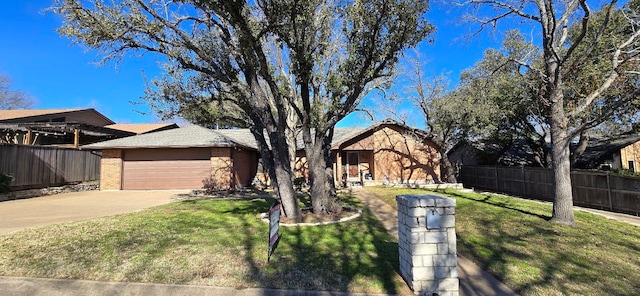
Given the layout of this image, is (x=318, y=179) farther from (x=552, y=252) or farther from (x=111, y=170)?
(x=111, y=170)

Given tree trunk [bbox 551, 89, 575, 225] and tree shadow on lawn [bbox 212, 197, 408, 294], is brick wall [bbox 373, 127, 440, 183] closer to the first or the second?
tree trunk [bbox 551, 89, 575, 225]

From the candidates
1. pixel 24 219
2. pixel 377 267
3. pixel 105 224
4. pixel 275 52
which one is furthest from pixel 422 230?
pixel 275 52

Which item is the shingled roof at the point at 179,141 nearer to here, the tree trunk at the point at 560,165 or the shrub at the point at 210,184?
the shrub at the point at 210,184

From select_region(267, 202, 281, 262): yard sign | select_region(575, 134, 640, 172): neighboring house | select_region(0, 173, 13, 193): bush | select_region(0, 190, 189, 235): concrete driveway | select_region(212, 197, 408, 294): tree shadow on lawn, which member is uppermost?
select_region(575, 134, 640, 172): neighboring house

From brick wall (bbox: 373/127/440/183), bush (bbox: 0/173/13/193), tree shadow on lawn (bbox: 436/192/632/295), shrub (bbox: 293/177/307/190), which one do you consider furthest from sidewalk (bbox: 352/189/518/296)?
bush (bbox: 0/173/13/193)

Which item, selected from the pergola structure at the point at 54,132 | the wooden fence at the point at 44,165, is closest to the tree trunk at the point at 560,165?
the wooden fence at the point at 44,165

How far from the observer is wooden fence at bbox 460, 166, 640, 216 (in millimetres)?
10711

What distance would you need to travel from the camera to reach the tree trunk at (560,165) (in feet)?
25.3

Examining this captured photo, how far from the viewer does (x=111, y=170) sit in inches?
651

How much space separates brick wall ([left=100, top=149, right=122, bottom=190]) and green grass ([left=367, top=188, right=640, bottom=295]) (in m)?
16.6

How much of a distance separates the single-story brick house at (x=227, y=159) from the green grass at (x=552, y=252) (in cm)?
1044

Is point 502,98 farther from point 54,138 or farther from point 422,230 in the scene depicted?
point 54,138

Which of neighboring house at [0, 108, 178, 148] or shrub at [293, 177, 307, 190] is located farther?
neighboring house at [0, 108, 178, 148]

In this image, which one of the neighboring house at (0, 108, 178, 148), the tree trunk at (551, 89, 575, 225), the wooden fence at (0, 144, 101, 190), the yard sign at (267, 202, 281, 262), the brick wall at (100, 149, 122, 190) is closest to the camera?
the yard sign at (267, 202, 281, 262)
